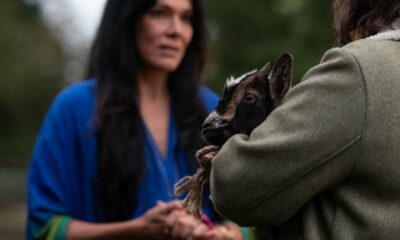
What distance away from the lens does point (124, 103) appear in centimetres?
398

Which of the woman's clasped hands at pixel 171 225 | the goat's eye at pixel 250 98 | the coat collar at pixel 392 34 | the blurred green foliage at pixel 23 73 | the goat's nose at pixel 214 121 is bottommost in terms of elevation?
the blurred green foliage at pixel 23 73

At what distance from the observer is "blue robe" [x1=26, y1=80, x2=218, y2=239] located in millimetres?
3834

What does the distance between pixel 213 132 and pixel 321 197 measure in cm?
35

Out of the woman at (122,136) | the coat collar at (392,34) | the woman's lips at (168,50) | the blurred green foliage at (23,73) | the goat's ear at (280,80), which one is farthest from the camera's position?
the blurred green foliage at (23,73)

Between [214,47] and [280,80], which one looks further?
[214,47]

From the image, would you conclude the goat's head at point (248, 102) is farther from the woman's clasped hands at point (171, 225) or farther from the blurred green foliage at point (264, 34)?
the blurred green foliage at point (264, 34)

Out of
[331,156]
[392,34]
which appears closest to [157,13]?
[392,34]

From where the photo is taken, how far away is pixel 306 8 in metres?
18.3

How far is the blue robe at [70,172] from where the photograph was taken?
3834 mm

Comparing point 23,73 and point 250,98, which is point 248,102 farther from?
point 23,73

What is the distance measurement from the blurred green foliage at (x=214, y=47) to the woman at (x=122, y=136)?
30.8ft

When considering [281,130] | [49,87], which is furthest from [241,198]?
[49,87]

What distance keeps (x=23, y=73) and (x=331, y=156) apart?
2611 cm

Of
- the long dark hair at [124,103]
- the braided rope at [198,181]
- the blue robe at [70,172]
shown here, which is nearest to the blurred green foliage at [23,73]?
the long dark hair at [124,103]
